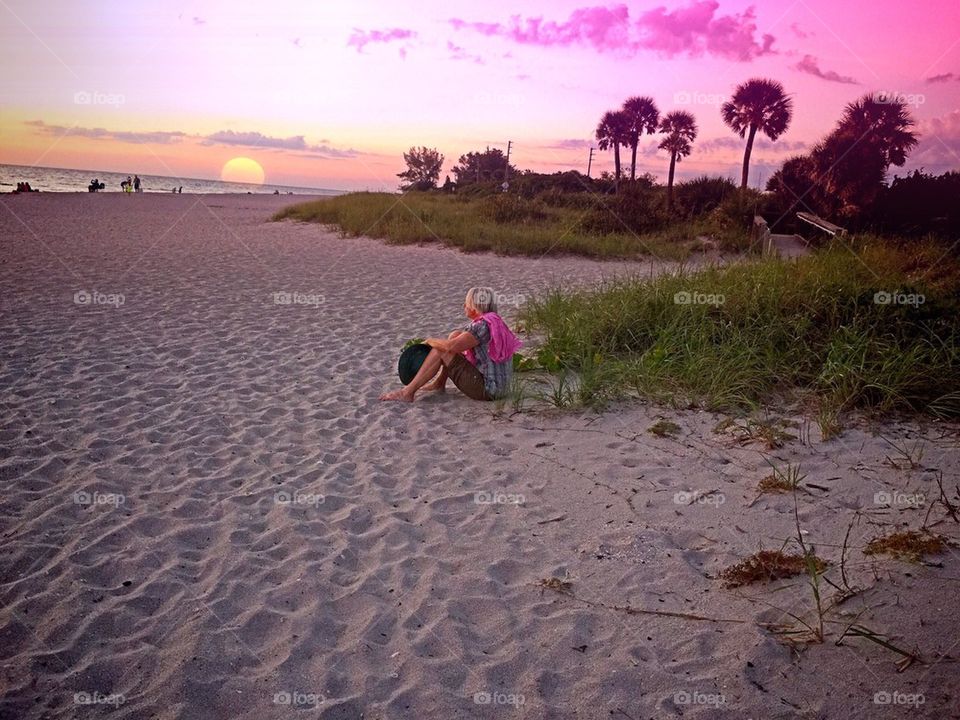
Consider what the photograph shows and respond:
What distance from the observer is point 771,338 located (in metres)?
6.32

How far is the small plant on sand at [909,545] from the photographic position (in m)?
3.38

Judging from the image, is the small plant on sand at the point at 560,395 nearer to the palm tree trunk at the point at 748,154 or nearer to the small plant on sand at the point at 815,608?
the small plant on sand at the point at 815,608

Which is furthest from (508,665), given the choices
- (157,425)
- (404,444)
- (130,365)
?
(130,365)

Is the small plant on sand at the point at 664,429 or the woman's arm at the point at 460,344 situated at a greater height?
the woman's arm at the point at 460,344

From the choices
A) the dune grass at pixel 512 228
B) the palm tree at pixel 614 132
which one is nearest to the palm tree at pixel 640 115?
the palm tree at pixel 614 132

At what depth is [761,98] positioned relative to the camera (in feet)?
79.3

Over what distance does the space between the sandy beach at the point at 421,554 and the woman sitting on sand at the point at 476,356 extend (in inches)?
7.2

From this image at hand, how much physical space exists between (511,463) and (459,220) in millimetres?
16365

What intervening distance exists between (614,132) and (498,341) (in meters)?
32.5

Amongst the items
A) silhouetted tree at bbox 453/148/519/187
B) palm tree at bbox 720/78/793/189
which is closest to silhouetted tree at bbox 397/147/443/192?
silhouetted tree at bbox 453/148/519/187

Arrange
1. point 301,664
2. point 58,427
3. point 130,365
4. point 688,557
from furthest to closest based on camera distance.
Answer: point 130,365 < point 58,427 < point 688,557 < point 301,664

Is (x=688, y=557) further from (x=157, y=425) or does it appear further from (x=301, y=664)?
(x=157, y=425)

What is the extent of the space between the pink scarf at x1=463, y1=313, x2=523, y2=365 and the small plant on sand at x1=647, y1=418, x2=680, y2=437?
1.44m

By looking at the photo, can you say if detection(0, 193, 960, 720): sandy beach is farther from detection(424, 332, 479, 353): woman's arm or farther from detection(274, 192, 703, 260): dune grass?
detection(274, 192, 703, 260): dune grass
